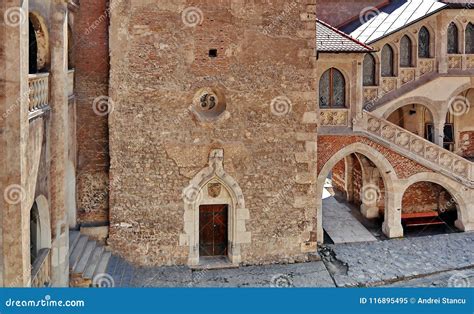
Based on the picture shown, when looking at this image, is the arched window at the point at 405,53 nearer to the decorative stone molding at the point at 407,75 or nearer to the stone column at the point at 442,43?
the decorative stone molding at the point at 407,75

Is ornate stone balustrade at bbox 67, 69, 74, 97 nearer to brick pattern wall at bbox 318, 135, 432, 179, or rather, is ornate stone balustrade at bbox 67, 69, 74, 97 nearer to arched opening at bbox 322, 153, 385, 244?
brick pattern wall at bbox 318, 135, 432, 179

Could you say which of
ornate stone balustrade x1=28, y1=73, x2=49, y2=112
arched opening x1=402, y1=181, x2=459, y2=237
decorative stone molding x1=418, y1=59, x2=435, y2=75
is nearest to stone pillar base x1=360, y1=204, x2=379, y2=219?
arched opening x1=402, y1=181, x2=459, y2=237

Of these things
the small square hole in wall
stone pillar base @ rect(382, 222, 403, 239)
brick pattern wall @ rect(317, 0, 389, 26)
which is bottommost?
stone pillar base @ rect(382, 222, 403, 239)

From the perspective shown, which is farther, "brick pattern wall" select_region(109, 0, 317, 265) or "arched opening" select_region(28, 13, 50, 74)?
"brick pattern wall" select_region(109, 0, 317, 265)

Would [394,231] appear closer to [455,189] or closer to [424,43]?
[455,189]

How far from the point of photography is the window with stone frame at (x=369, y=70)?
2042cm

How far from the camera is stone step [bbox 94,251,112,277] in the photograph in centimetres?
1298

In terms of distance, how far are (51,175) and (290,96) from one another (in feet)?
22.6

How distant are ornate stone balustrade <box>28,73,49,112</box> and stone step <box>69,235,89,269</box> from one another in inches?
160

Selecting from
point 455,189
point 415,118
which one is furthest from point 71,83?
point 415,118

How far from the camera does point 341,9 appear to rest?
77.9 feet

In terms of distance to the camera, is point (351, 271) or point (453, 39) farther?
point (453, 39)

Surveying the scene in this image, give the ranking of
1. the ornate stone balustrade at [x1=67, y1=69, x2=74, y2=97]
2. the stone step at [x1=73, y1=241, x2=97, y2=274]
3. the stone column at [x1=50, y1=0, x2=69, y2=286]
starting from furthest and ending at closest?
the ornate stone balustrade at [x1=67, y1=69, x2=74, y2=97] < the stone step at [x1=73, y1=241, x2=97, y2=274] < the stone column at [x1=50, y1=0, x2=69, y2=286]

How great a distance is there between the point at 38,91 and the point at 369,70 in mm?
13982
